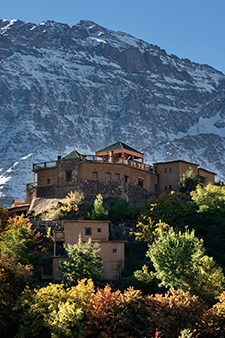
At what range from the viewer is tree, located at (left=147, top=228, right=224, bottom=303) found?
Result: 62.6m

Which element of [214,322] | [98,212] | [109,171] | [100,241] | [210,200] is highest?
[109,171]

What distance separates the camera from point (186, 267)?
66062 millimetres

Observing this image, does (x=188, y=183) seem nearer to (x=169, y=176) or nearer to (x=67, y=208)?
(x=169, y=176)

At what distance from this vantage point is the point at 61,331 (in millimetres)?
55125

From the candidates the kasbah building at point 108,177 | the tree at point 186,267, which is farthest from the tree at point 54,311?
the kasbah building at point 108,177

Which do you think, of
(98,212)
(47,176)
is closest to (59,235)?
(98,212)

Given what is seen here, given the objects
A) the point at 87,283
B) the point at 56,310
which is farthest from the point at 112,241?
the point at 56,310

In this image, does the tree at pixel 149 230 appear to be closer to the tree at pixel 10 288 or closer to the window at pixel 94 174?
the window at pixel 94 174

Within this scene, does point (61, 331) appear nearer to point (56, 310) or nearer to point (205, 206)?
point (56, 310)

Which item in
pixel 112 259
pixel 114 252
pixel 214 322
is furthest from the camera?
pixel 114 252

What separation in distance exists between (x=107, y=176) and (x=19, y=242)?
22.3 metres

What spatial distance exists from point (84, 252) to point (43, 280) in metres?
5.76

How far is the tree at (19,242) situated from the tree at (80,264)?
4560mm

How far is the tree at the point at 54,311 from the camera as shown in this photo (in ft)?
181
